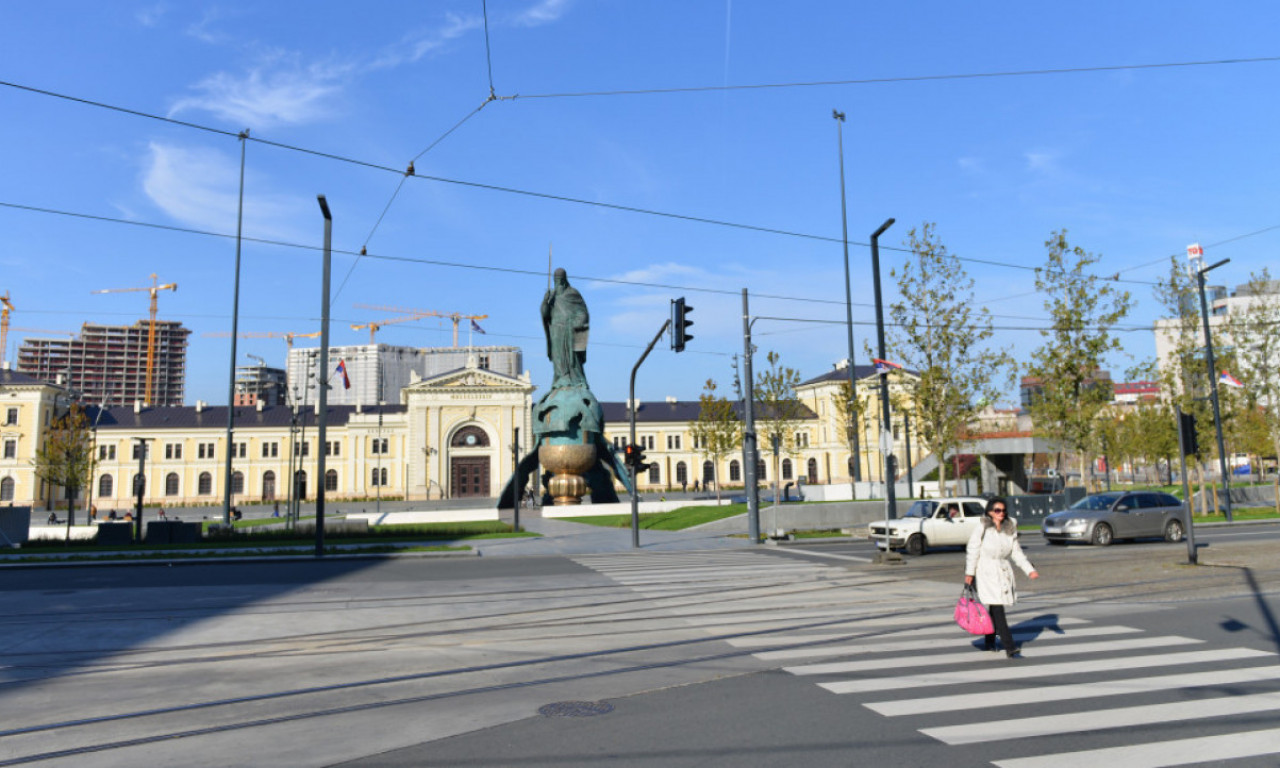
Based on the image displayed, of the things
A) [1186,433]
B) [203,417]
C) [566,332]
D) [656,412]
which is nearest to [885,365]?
[1186,433]

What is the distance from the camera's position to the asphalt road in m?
5.69

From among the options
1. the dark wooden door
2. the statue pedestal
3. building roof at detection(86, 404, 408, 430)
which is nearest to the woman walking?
the statue pedestal

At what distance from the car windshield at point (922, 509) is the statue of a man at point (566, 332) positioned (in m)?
23.2

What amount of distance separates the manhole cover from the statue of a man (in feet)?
119

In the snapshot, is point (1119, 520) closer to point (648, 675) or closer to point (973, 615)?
point (973, 615)

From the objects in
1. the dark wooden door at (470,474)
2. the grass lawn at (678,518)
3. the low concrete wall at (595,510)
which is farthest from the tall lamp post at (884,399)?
the dark wooden door at (470,474)

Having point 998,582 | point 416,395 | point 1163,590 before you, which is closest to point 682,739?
point 998,582

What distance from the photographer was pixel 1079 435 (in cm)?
3241

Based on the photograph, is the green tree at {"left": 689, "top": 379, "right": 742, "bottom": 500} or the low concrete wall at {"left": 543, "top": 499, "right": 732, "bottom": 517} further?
the green tree at {"left": 689, "top": 379, "right": 742, "bottom": 500}

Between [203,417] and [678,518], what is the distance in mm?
78275

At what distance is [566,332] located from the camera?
142ft

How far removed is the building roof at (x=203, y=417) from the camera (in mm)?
91000

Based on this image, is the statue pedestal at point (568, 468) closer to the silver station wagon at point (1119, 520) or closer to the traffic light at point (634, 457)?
the traffic light at point (634, 457)

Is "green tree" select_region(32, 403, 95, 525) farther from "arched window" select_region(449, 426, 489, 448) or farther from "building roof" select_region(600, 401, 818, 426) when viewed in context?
"building roof" select_region(600, 401, 818, 426)
